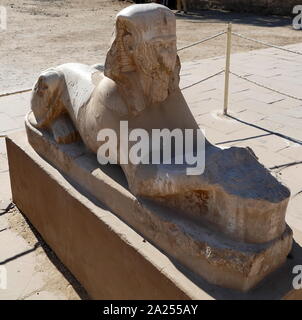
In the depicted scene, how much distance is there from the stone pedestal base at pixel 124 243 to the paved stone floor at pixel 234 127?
0.59ft

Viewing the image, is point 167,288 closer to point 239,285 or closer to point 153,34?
point 239,285

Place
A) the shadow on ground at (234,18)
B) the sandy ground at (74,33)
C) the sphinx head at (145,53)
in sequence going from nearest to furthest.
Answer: the sphinx head at (145,53) → the sandy ground at (74,33) → the shadow on ground at (234,18)

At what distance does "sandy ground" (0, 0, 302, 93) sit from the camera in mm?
8164

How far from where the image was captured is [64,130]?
250 cm

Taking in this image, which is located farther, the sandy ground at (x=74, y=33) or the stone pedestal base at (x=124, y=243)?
the sandy ground at (x=74, y=33)

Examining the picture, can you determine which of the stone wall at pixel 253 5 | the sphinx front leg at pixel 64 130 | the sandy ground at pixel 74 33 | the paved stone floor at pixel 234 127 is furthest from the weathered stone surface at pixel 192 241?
the stone wall at pixel 253 5

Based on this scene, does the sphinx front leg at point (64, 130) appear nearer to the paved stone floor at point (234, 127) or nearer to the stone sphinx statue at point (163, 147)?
the stone sphinx statue at point (163, 147)

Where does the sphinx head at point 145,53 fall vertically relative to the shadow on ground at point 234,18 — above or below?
above

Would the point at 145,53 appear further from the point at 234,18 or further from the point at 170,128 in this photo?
the point at 234,18

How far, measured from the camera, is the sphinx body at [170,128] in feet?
5.33

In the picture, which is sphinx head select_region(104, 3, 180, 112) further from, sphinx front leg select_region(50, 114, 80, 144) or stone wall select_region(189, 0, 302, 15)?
stone wall select_region(189, 0, 302, 15)

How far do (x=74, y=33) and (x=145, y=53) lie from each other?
10.1 m

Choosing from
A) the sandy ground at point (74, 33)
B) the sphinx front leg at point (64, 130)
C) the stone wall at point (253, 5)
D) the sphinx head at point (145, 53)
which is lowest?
the sandy ground at point (74, 33)
